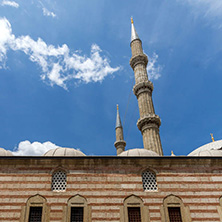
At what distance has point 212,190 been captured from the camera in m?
10.9

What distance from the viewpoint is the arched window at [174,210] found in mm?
10266

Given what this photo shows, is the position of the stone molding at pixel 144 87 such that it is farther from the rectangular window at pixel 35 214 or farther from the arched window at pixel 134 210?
the rectangular window at pixel 35 214

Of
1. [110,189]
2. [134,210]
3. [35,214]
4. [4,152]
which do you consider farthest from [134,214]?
[4,152]

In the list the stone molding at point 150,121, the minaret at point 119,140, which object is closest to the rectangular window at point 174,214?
the stone molding at point 150,121

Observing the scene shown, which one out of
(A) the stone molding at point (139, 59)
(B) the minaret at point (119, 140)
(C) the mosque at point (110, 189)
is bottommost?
(C) the mosque at point (110, 189)

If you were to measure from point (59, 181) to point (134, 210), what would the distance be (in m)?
3.49

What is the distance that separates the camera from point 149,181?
11125 millimetres

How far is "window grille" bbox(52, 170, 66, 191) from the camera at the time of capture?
1073 cm

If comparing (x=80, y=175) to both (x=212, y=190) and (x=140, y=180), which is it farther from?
(x=212, y=190)

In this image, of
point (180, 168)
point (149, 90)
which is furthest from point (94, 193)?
point (149, 90)

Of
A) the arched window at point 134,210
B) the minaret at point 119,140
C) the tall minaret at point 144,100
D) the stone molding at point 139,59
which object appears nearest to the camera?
the arched window at point 134,210

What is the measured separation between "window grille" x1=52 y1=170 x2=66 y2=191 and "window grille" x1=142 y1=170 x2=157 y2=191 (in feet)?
11.8

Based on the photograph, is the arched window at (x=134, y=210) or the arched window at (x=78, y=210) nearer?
→ the arched window at (x=78, y=210)

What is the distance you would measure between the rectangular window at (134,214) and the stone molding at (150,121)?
501 inches
